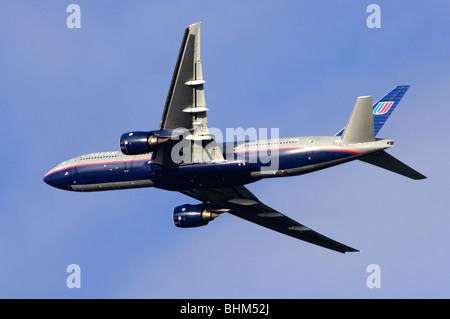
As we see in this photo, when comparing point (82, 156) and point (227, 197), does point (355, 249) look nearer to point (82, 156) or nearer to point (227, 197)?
point (227, 197)

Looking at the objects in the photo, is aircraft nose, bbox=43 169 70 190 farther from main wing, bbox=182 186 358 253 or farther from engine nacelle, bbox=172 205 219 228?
main wing, bbox=182 186 358 253

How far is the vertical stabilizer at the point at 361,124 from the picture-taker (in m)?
54.1

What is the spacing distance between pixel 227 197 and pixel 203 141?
9243 millimetres

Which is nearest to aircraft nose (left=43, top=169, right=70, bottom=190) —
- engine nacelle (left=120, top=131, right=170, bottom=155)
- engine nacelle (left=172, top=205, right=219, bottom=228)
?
engine nacelle (left=172, top=205, right=219, bottom=228)

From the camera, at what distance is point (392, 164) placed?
57750 millimetres

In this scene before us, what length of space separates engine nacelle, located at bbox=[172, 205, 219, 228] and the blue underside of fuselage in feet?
10.1

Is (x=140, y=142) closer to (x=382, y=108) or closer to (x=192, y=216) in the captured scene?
(x=192, y=216)

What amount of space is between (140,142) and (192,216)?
8917mm

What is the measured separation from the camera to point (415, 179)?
190ft

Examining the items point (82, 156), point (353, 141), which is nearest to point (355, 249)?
point (353, 141)

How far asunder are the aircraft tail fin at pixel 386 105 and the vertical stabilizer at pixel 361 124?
2.21 metres

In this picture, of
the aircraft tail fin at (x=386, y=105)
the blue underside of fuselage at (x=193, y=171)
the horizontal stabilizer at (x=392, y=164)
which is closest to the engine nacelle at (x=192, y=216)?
the blue underside of fuselage at (x=193, y=171)

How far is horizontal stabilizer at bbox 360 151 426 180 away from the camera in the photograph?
57.4 metres

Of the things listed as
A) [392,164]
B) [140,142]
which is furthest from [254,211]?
[392,164]
